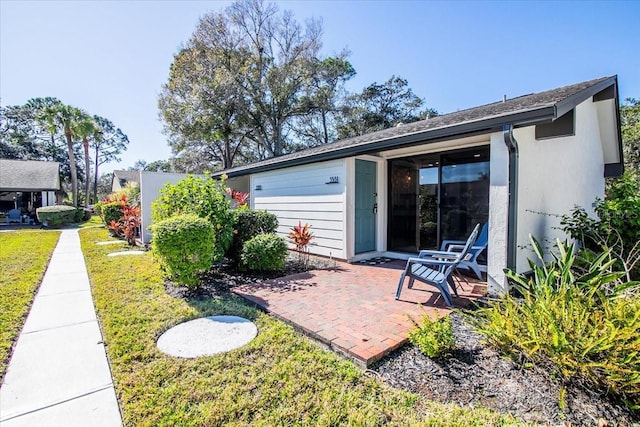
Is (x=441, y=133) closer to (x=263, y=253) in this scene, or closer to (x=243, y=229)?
(x=263, y=253)

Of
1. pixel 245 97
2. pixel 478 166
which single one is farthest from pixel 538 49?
pixel 245 97

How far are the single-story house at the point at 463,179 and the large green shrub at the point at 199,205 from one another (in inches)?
99.2

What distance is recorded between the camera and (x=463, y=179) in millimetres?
6172

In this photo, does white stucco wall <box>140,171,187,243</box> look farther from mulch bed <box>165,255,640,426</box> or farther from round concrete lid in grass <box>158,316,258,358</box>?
mulch bed <box>165,255,640,426</box>

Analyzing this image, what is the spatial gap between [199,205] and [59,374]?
350 cm

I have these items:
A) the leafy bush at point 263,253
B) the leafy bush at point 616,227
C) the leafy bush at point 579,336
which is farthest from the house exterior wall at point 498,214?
the leafy bush at point 263,253

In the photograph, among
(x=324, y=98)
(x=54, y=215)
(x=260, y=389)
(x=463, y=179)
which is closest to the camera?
(x=260, y=389)

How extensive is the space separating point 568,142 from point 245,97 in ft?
65.9

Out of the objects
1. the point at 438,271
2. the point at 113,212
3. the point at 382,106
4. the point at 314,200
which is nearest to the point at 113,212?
the point at 113,212

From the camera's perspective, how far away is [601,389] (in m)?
2.21

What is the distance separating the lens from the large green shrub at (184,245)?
443cm

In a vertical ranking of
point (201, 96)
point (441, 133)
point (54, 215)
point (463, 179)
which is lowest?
point (54, 215)

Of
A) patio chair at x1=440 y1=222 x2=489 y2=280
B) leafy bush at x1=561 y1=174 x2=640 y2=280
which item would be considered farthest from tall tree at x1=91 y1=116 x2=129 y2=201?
leafy bush at x1=561 y1=174 x2=640 y2=280

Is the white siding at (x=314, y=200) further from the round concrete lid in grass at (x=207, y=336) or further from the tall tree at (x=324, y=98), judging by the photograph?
the tall tree at (x=324, y=98)
